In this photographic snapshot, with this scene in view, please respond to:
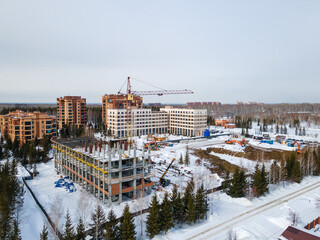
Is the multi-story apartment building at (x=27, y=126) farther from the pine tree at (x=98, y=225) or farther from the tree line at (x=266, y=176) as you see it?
the tree line at (x=266, y=176)

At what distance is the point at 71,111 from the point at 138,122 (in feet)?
69.6

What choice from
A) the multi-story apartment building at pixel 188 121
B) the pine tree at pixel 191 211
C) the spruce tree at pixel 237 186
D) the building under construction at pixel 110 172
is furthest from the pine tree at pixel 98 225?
the multi-story apartment building at pixel 188 121

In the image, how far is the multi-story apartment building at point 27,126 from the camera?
48062 mm

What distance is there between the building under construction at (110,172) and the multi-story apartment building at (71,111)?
139 ft

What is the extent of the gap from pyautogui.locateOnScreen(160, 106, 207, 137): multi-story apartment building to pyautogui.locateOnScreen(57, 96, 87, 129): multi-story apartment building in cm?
2830

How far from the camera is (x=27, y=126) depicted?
48531 mm

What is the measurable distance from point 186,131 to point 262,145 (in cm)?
2144

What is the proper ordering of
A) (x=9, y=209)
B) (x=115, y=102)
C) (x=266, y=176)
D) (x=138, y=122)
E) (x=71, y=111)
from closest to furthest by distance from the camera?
(x=9, y=209) → (x=266, y=176) → (x=138, y=122) → (x=71, y=111) → (x=115, y=102)

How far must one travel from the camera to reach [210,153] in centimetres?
4722

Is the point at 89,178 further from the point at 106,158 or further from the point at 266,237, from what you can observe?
the point at 266,237

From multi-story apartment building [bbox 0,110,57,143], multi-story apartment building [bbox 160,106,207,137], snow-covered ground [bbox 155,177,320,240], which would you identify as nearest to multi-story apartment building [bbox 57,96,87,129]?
multi-story apartment building [bbox 0,110,57,143]

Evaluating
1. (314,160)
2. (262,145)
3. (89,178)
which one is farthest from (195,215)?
(262,145)

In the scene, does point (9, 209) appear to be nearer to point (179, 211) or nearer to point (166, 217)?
point (166, 217)

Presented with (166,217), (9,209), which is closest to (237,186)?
(166,217)
